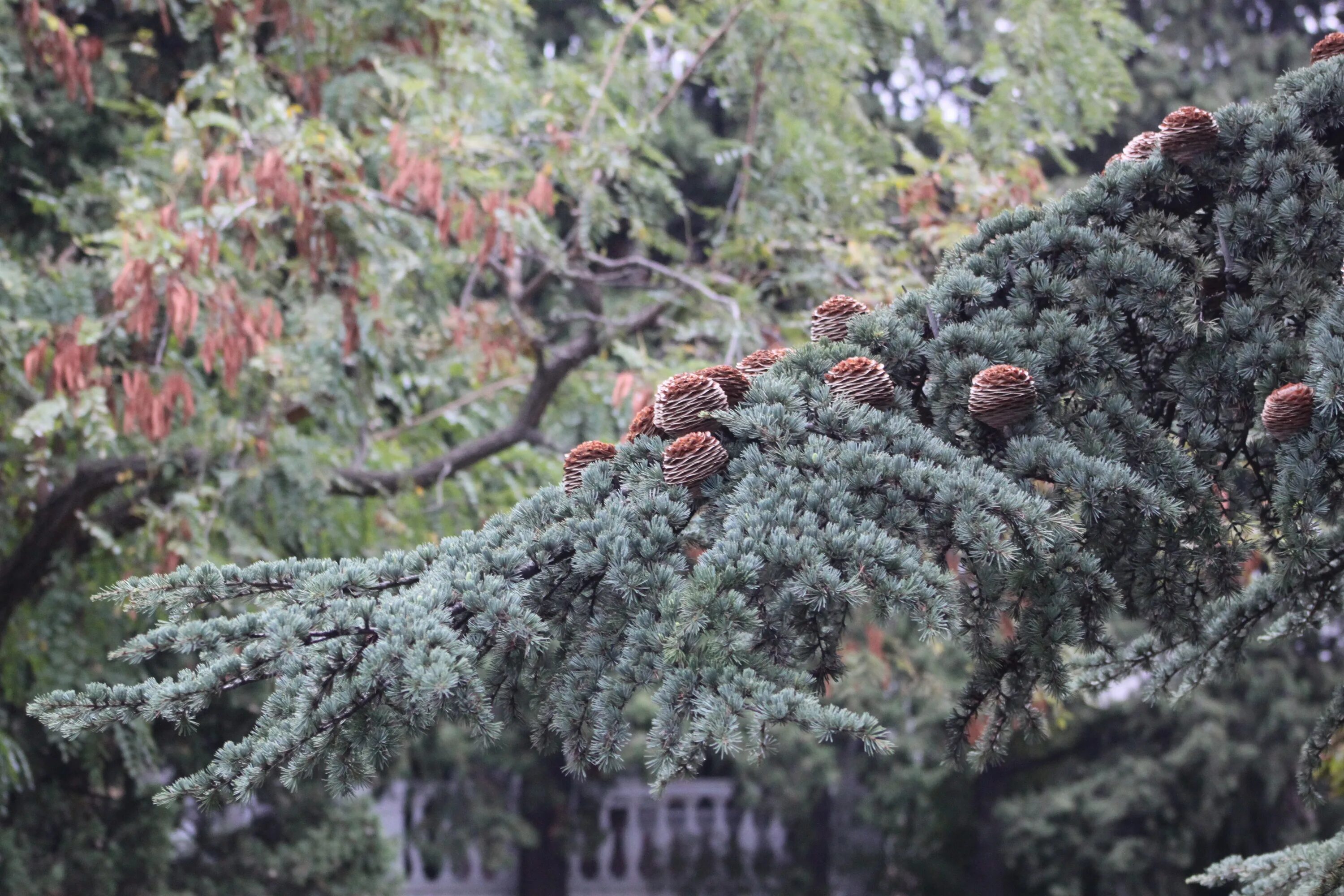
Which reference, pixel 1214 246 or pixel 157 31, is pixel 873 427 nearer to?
pixel 1214 246

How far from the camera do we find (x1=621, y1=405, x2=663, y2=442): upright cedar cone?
1858 millimetres

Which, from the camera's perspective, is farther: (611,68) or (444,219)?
(611,68)

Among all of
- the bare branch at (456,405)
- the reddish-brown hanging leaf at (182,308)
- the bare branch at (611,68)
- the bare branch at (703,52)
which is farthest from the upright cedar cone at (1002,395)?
the bare branch at (456,405)

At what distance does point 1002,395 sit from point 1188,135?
577 millimetres

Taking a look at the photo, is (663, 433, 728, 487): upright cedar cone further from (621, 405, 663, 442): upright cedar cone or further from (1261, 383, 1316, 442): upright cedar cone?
(1261, 383, 1316, 442): upright cedar cone

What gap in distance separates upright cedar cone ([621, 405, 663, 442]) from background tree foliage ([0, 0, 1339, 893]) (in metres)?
2.69

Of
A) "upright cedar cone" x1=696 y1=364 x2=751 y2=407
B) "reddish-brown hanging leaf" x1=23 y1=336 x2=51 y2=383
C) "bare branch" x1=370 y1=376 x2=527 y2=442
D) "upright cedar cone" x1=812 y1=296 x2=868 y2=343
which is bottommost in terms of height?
"upright cedar cone" x1=696 y1=364 x2=751 y2=407

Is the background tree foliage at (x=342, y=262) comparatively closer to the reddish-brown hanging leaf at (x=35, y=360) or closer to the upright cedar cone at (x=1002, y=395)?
the reddish-brown hanging leaf at (x=35, y=360)

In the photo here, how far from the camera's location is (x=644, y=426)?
6.15ft

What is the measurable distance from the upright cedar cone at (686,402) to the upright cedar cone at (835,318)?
0.91 ft

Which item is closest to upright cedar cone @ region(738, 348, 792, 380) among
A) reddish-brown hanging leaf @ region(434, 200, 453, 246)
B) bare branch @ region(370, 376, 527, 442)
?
reddish-brown hanging leaf @ region(434, 200, 453, 246)

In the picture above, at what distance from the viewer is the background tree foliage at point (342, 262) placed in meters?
4.66

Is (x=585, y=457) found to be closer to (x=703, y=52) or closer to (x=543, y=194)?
(x=543, y=194)

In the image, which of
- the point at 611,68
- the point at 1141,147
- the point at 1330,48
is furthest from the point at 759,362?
the point at 611,68
